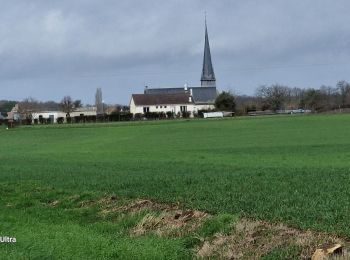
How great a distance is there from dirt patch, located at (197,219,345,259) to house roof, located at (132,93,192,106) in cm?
17899

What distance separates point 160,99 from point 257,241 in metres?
181

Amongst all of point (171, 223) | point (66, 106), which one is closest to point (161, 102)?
point (66, 106)

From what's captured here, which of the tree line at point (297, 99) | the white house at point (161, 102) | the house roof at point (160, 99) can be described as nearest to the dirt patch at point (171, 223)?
the tree line at point (297, 99)

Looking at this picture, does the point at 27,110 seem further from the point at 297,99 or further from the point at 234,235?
the point at 234,235

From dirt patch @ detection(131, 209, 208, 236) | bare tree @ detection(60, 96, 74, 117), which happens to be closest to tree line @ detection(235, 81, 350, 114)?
bare tree @ detection(60, 96, 74, 117)

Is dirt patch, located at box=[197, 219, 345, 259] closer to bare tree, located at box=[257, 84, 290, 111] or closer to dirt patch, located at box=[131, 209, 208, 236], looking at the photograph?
dirt patch, located at box=[131, 209, 208, 236]

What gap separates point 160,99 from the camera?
190 m

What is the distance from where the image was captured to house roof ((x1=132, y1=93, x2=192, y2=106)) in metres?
189

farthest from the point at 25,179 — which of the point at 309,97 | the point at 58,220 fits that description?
the point at 309,97

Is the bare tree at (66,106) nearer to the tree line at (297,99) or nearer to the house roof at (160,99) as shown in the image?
the house roof at (160,99)

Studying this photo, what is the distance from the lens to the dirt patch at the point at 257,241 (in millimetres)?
8281

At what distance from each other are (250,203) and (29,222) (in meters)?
4.86

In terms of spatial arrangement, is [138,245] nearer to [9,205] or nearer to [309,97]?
[9,205]

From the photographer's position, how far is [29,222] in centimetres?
1254
